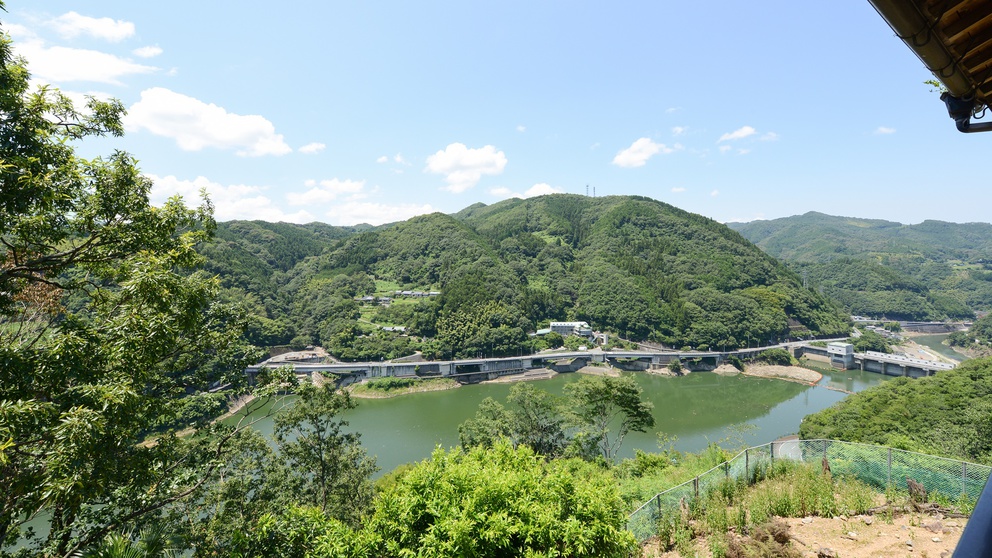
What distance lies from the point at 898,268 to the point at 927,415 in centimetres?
11357

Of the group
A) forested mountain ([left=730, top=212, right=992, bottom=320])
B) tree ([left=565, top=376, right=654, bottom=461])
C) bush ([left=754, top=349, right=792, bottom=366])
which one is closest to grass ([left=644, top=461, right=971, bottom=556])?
tree ([left=565, top=376, right=654, bottom=461])

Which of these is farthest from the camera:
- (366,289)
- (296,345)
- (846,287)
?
(846,287)

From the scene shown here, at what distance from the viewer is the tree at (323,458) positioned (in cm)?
1098

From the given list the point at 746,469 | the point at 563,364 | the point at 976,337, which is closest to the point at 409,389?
the point at 563,364

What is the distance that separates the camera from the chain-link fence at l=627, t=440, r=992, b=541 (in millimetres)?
5449

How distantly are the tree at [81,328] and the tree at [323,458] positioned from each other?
6.51 meters

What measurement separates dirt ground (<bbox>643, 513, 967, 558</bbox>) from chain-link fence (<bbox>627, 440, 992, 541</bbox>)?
0.59m

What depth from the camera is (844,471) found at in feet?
21.1

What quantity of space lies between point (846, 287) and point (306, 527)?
99362 mm

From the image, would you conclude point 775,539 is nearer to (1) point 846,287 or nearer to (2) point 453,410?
(2) point 453,410

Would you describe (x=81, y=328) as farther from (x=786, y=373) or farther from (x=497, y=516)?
(x=786, y=373)

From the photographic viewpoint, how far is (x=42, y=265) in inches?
136

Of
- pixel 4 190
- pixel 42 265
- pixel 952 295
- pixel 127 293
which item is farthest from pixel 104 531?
pixel 952 295

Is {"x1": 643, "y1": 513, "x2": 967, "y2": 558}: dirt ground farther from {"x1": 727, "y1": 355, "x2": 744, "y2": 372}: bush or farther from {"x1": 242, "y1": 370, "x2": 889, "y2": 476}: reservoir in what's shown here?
{"x1": 727, "y1": 355, "x2": 744, "y2": 372}: bush
